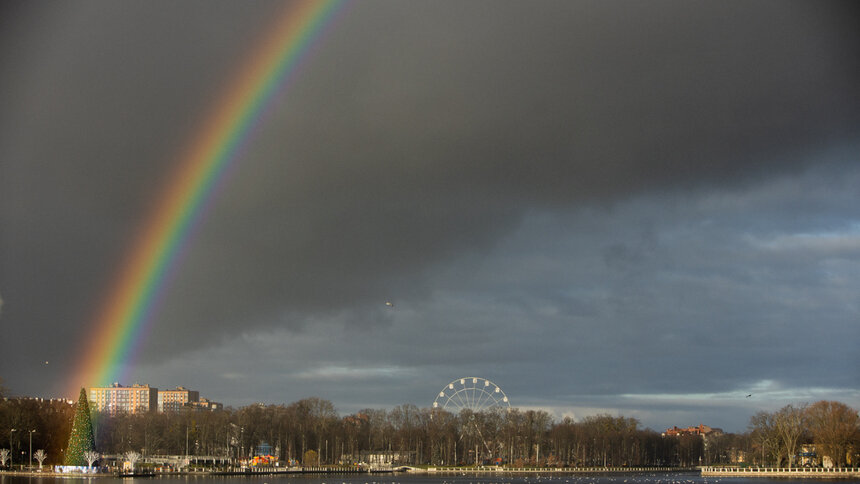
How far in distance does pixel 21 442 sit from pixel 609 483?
341 ft

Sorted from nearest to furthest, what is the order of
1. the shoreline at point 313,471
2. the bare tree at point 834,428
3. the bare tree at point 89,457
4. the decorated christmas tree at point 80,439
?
the decorated christmas tree at point 80,439 → the bare tree at point 89,457 → the shoreline at point 313,471 → the bare tree at point 834,428

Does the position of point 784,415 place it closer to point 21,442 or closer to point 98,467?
point 98,467

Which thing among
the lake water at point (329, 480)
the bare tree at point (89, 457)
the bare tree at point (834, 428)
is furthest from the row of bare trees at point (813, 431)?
the bare tree at point (89, 457)

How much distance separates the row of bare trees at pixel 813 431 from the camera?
509 feet

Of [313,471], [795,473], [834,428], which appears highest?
[834,428]

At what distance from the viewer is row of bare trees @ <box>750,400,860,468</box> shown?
155 m

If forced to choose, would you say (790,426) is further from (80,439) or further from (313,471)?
(80,439)

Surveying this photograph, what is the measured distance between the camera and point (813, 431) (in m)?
162

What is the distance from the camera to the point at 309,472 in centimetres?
15975

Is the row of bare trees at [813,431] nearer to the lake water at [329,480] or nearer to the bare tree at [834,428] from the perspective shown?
the bare tree at [834,428]

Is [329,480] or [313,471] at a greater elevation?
[329,480]

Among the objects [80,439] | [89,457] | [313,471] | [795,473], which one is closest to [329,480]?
[89,457]

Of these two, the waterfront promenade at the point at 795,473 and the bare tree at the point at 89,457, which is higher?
the bare tree at the point at 89,457

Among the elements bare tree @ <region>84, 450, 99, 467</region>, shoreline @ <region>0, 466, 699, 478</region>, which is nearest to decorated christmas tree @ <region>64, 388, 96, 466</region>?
bare tree @ <region>84, 450, 99, 467</region>
